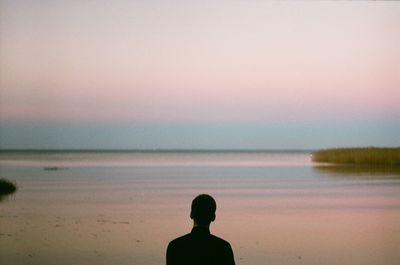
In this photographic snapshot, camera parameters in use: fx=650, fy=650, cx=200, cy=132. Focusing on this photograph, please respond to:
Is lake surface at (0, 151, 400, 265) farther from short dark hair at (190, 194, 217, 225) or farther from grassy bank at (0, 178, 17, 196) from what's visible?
short dark hair at (190, 194, 217, 225)

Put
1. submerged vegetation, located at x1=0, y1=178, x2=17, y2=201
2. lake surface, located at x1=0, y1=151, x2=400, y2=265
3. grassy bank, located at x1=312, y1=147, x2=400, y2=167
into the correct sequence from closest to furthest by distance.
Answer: lake surface, located at x1=0, y1=151, x2=400, y2=265 → submerged vegetation, located at x1=0, y1=178, x2=17, y2=201 → grassy bank, located at x1=312, y1=147, x2=400, y2=167

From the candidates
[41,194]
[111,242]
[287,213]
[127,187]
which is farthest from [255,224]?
[127,187]

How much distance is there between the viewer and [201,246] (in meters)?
2.16

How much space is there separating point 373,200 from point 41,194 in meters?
6.28

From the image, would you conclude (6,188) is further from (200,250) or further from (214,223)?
(200,250)

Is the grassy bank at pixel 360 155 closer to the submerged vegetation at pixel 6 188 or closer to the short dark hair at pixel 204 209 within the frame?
the submerged vegetation at pixel 6 188

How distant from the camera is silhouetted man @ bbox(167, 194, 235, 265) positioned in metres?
2.15

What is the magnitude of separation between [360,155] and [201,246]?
17593 mm

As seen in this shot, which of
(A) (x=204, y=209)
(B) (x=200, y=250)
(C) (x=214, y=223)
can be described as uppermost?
(A) (x=204, y=209)

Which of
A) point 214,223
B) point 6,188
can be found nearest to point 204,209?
point 214,223

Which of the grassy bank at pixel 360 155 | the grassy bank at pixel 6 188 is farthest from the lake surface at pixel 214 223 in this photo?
the grassy bank at pixel 360 155

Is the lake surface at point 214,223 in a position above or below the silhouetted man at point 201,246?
below

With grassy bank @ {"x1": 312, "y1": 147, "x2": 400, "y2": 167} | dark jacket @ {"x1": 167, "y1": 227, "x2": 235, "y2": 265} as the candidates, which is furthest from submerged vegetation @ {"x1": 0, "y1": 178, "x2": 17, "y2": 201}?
dark jacket @ {"x1": 167, "y1": 227, "x2": 235, "y2": 265}

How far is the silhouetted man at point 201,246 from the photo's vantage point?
7.05 ft
